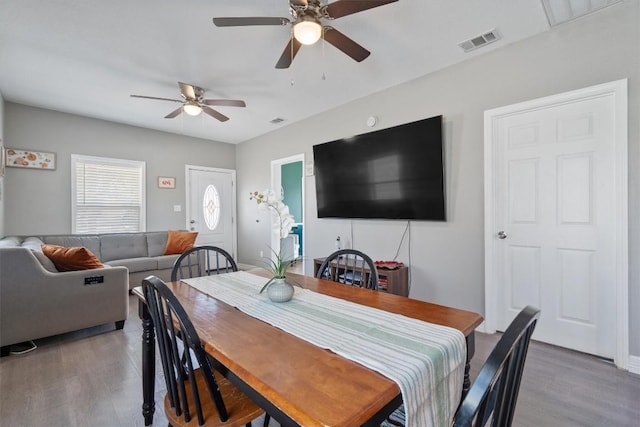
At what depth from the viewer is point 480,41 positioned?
8.50 feet

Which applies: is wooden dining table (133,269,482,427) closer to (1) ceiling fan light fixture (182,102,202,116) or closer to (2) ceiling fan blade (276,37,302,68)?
(2) ceiling fan blade (276,37,302,68)

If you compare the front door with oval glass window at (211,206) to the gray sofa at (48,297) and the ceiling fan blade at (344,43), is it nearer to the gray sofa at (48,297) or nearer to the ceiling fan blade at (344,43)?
the gray sofa at (48,297)

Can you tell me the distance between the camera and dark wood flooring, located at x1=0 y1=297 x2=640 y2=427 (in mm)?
1676

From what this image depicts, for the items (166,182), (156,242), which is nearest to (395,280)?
(156,242)

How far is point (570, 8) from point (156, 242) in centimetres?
565

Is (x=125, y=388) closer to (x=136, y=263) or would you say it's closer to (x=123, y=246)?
(x=136, y=263)

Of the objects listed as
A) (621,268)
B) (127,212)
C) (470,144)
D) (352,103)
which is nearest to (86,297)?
(127,212)

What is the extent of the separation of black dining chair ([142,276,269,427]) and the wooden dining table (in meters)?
0.08

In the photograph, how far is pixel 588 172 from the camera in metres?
2.33

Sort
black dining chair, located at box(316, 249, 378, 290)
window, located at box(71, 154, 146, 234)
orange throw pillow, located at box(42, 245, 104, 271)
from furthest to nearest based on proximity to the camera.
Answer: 1. window, located at box(71, 154, 146, 234)
2. orange throw pillow, located at box(42, 245, 104, 271)
3. black dining chair, located at box(316, 249, 378, 290)

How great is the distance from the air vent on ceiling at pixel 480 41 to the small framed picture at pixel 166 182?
16.3 feet

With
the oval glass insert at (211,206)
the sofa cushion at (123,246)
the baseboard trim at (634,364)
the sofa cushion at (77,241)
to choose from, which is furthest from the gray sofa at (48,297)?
the baseboard trim at (634,364)

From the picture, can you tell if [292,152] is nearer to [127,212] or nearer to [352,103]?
[352,103]

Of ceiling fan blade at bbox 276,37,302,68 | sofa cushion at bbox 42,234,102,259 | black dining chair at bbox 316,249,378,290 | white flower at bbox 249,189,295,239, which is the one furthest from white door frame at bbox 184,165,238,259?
white flower at bbox 249,189,295,239
